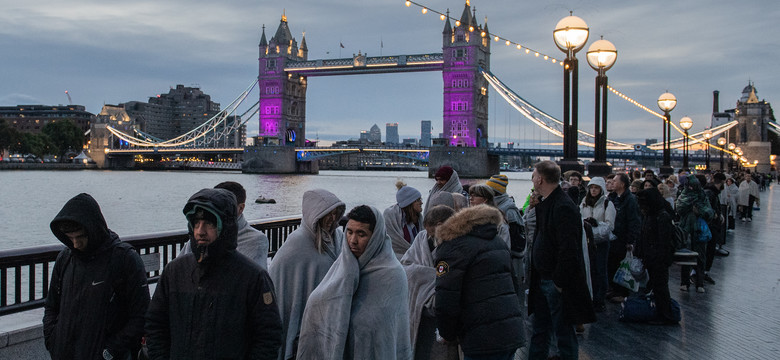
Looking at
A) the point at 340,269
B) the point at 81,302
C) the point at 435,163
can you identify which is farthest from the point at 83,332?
the point at 435,163

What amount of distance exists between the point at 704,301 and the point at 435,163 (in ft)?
246

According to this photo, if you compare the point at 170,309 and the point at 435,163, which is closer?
the point at 170,309

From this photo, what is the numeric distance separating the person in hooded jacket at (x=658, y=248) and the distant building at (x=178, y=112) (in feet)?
579

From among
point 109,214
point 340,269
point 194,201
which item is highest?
point 194,201

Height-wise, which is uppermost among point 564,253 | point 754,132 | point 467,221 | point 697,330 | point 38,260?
point 754,132

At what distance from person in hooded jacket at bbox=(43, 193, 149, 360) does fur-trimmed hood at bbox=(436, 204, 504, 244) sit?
1.61 meters

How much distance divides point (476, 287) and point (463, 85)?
89.3 m

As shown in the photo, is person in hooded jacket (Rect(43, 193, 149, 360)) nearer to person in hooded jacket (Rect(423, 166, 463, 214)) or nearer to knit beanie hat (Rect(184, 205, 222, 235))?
knit beanie hat (Rect(184, 205, 222, 235))

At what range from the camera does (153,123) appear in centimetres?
17112

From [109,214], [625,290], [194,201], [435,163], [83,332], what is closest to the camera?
[194,201]

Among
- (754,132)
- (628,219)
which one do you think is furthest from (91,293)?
(754,132)

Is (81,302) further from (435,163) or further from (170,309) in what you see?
(435,163)

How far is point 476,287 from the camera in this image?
11.1 feet

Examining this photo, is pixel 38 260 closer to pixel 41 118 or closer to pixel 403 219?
pixel 403 219
